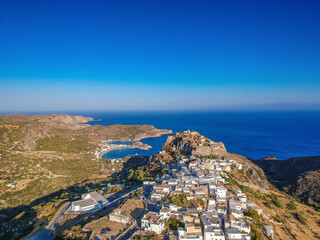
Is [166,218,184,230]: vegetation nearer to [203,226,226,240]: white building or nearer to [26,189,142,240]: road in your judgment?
[203,226,226,240]: white building

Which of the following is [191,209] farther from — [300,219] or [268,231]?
[300,219]

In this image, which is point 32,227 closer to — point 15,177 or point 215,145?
point 15,177

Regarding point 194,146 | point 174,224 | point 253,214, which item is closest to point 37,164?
point 194,146

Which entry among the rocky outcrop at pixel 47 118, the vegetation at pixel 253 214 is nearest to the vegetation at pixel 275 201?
the vegetation at pixel 253 214

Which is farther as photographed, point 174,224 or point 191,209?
point 191,209

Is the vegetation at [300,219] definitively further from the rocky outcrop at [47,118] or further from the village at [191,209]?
the rocky outcrop at [47,118]

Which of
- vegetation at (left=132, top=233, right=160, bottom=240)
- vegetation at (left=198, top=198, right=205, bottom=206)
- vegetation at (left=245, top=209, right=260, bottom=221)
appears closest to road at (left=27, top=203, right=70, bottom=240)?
vegetation at (left=132, top=233, right=160, bottom=240)
